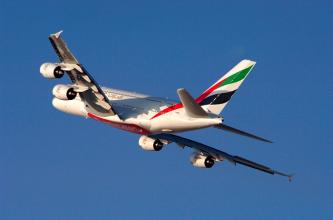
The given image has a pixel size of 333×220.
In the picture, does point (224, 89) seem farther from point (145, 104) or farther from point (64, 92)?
point (64, 92)

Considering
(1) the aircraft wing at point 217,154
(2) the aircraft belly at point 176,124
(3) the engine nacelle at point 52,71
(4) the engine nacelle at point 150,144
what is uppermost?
(1) the aircraft wing at point 217,154

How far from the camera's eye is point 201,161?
4001 inches

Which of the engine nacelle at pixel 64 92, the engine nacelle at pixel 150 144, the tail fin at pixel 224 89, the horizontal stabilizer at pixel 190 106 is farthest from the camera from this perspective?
the engine nacelle at pixel 150 144

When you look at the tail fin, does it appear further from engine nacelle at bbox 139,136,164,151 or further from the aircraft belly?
engine nacelle at bbox 139,136,164,151

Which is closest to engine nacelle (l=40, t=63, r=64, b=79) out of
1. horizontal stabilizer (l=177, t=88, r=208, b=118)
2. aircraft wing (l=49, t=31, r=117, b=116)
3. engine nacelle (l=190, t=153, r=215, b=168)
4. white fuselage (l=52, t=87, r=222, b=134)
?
aircraft wing (l=49, t=31, r=117, b=116)

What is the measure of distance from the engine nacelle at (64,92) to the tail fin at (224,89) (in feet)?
36.9

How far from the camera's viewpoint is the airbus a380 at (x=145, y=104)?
90.6 m

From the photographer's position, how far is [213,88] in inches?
3693

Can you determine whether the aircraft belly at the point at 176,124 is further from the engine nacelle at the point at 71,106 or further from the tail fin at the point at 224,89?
the engine nacelle at the point at 71,106

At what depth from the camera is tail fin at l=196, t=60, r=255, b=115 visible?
92750 mm

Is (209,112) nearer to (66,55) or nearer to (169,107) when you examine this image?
(169,107)

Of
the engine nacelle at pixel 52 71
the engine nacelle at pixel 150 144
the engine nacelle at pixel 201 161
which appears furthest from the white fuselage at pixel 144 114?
the engine nacelle at pixel 201 161

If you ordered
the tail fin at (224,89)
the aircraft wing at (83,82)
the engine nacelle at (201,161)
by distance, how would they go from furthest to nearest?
the engine nacelle at (201,161) < the tail fin at (224,89) < the aircraft wing at (83,82)

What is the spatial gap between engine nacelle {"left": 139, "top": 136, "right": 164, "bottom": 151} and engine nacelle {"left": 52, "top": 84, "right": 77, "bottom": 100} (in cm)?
856
